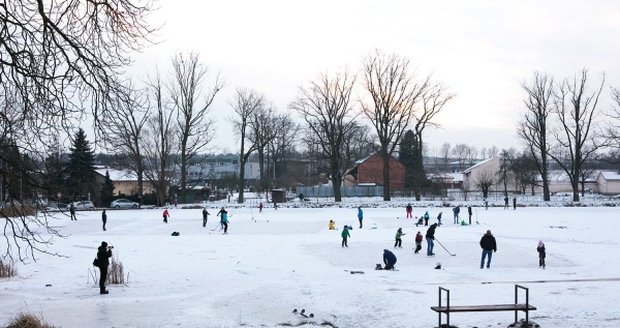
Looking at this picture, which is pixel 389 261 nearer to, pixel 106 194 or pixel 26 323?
pixel 26 323

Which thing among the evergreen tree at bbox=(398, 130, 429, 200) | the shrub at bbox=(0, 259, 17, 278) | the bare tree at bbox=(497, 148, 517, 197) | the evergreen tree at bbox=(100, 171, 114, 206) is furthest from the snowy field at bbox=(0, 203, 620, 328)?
the bare tree at bbox=(497, 148, 517, 197)

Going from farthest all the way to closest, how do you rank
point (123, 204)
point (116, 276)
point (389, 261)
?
point (123, 204) → point (389, 261) → point (116, 276)

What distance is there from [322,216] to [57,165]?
3546 cm

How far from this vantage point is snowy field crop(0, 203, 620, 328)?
44.5ft

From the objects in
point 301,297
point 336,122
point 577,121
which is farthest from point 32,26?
point 577,121

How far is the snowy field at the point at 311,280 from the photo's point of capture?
1358 centimetres

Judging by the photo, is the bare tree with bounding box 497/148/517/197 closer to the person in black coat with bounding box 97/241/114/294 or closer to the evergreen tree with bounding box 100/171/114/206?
the evergreen tree with bounding box 100/171/114/206

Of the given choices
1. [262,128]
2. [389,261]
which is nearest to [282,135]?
[262,128]

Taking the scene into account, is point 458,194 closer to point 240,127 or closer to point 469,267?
point 240,127

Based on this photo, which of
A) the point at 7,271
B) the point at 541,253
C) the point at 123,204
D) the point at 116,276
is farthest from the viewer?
the point at 123,204

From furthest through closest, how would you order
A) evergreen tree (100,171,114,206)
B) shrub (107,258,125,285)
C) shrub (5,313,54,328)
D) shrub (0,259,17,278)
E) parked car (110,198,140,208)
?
evergreen tree (100,171,114,206) → parked car (110,198,140,208) → shrub (0,259,17,278) → shrub (107,258,125,285) → shrub (5,313,54,328)

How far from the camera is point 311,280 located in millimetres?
18234

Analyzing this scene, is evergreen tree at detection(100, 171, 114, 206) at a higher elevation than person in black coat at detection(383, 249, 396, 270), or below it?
higher

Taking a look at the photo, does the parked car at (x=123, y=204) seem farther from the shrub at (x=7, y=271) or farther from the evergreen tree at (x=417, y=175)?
the shrub at (x=7, y=271)
